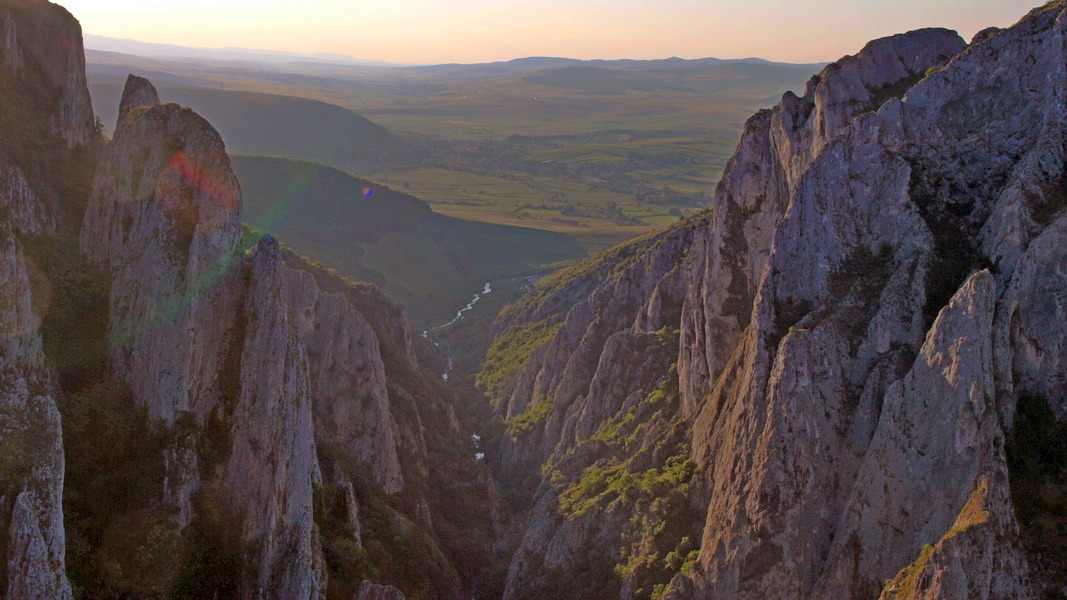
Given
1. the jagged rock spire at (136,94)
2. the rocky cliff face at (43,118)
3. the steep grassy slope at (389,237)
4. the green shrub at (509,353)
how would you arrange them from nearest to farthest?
1. the rocky cliff face at (43,118)
2. the jagged rock spire at (136,94)
3. the green shrub at (509,353)
4. the steep grassy slope at (389,237)

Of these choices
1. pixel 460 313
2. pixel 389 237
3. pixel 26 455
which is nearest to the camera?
pixel 26 455

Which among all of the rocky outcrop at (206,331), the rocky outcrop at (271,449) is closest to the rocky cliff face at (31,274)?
the rocky outcrop at (206,331)

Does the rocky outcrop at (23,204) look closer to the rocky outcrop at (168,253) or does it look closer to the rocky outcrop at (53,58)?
the rocky outcrop at (168,253)

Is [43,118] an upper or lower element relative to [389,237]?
upper

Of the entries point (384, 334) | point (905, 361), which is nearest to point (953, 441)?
point (905, 361)

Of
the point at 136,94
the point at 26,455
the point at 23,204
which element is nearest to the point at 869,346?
the point at 26,455

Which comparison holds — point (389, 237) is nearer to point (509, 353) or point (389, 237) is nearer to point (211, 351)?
A: point (509, 353)
